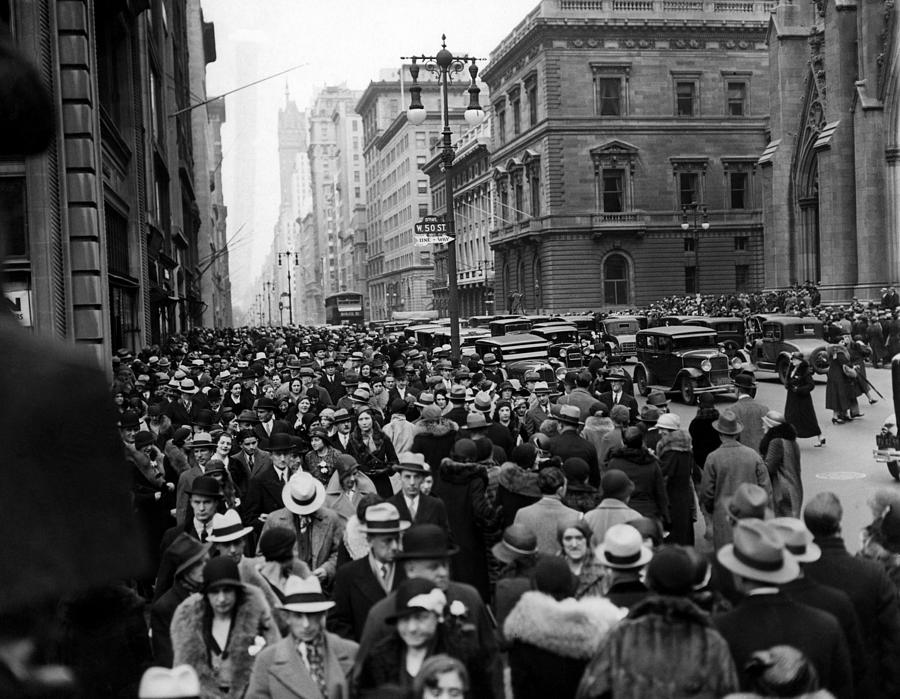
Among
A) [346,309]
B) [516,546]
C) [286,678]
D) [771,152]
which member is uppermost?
[771,152]

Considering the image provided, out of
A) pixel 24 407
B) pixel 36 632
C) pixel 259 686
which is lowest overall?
pixel 259 686

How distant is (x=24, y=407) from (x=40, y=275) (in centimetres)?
1899

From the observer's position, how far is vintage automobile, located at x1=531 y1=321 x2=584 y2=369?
31.4 m

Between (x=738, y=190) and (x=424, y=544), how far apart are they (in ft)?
222

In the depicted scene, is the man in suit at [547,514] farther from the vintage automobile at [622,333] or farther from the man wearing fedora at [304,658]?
the vintage automobile at [622,333]

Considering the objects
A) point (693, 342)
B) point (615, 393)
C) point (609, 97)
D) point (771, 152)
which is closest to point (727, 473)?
point (615, 393)

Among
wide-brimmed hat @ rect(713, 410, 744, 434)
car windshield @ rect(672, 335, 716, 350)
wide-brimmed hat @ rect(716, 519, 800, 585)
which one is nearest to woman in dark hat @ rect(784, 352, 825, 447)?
wide-brimmed hat @ rect(713, 410, 744, 434)

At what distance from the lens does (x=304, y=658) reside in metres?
5.17

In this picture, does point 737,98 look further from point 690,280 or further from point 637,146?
point 690,280

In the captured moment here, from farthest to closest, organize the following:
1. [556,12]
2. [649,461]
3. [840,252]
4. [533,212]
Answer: [533,212], [556,12], [840,252], [649,461]

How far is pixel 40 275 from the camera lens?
734 inches

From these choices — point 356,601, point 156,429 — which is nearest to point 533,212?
point 156,429

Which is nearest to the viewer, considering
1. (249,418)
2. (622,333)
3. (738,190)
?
(249,418)

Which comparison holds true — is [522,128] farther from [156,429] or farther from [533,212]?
[156,429]
